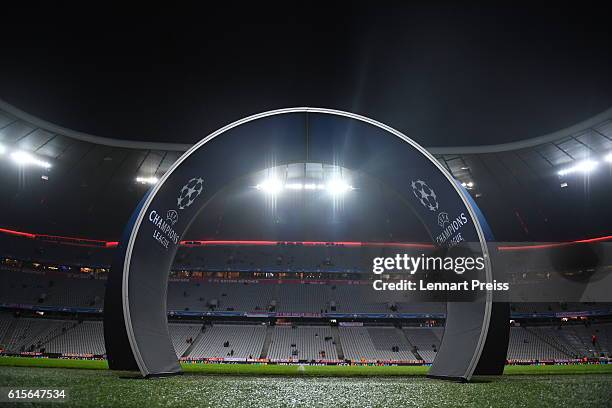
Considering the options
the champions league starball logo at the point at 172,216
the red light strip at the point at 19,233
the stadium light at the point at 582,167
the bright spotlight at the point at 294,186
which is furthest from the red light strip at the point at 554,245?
the red light strip at the point at 19,233

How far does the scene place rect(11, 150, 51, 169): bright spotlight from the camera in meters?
26.1

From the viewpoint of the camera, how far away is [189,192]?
7770 millimetres

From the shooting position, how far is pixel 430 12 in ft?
37.8

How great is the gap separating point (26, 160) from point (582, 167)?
127 ft

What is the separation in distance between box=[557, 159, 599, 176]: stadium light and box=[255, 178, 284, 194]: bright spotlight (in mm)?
20985

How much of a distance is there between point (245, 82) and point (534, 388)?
14218 millimetres

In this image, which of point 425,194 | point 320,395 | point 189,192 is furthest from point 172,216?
point 425,194

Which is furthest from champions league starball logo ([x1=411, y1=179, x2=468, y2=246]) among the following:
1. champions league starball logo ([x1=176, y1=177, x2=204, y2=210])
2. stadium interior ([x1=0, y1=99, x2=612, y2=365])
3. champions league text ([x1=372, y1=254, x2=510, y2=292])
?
stadium interior ([x1=0, y1=99, x2=612, y2=365])

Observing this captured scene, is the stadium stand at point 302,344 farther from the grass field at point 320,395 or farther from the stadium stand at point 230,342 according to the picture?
the grass field at point 320,395

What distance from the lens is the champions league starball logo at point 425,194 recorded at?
7.57 meters

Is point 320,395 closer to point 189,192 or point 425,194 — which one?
point 425,194

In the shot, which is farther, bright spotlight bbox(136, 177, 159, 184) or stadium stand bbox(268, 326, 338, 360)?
bright spotlight bbox(136, 177, 159, 184)

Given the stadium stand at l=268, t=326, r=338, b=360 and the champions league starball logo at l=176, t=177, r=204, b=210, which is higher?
the champions league starball logo at l=176, t=177, r=204, b=210

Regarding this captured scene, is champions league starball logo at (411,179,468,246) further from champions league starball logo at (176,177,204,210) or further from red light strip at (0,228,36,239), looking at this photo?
red light strip at (0,228,36,239)
